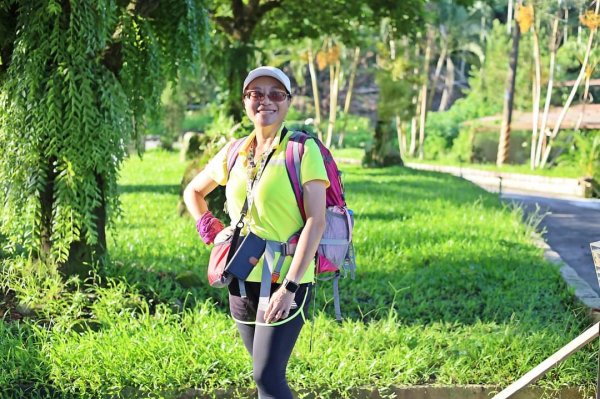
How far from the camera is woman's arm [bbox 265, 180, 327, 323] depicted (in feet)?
10.4

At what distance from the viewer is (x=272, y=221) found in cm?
331

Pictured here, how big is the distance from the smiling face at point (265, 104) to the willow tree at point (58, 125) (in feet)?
9.38

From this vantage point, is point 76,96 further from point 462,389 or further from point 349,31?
point 349,31

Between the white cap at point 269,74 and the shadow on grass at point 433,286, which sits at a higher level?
the white cap at point 269,74

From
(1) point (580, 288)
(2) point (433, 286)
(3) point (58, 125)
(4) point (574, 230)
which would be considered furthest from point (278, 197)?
(4) point (574, 230)

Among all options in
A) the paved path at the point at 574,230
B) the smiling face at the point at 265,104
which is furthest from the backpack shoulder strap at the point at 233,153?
the paved path at the point at 574,230

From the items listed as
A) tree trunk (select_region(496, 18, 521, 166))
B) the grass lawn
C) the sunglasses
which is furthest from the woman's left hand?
tree trunk (select_region(496, 18, 521, 166))

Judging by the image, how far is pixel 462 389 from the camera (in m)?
5.04

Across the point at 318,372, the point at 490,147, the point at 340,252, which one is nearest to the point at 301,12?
the point at 318,372

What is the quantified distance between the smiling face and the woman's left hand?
2.27 feet

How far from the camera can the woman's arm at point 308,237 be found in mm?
3178

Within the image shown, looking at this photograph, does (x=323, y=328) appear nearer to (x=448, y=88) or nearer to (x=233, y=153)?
(x=233, y=153)

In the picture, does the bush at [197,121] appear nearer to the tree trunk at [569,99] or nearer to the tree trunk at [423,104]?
the tree trunk at [423,104]

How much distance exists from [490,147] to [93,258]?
37331mm
